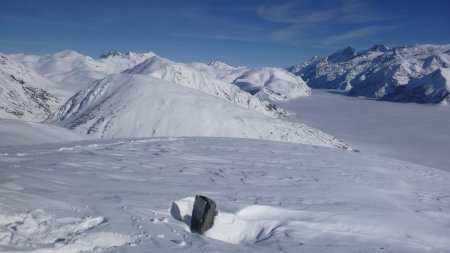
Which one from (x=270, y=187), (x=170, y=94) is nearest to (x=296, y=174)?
(x=270, y=187)

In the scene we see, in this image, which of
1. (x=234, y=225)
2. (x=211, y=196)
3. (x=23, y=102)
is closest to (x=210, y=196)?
(x=211, y=196)

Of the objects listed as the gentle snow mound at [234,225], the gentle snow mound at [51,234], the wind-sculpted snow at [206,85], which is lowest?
the gentle snow mound at [234,225]

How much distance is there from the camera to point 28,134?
1129 inches

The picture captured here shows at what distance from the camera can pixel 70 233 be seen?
7.77 m

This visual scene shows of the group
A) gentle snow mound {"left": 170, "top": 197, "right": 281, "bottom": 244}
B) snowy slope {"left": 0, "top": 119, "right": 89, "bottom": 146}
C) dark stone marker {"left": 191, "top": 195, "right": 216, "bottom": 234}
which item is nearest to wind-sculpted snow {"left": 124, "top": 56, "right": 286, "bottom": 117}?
snowy slope {"left": 0, "top": 119, "right": 89, "bottom": 146}

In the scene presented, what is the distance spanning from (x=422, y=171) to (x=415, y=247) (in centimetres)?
1537

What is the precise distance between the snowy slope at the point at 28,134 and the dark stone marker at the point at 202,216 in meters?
18.9

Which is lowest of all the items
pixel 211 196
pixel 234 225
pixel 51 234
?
pixel 234 225

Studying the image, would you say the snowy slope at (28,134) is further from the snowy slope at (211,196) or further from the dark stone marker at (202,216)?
the dark stone marker at (202,216)

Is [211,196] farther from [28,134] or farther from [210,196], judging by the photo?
[28,134]

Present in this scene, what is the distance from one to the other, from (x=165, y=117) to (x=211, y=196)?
4698cm

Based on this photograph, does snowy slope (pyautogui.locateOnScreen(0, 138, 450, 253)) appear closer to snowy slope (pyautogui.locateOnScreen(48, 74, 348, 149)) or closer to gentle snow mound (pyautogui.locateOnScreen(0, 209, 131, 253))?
gentle snow mound (pyautogui.locateOnScreen(0, 209, 131, 253))

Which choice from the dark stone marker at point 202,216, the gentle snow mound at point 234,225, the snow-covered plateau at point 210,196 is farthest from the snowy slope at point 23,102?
the dark stone marker at point 202,216

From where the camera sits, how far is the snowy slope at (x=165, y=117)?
183 feet
